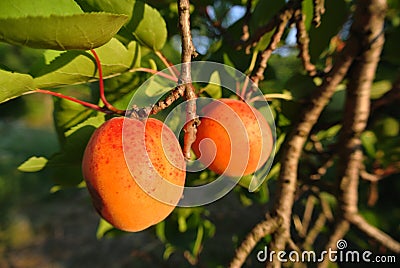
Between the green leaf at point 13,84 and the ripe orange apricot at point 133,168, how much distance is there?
94mm

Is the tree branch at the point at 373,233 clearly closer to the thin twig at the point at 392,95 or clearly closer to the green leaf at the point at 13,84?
the thin twig at the point at 392,95

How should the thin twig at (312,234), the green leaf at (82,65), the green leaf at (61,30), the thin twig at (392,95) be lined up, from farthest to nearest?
the thin twig at (312,234) < the thin twig at (392,95) < the green leaf at (82,65) < the green leaf at (61,30)

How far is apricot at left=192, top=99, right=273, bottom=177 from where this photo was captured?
1.64 feet

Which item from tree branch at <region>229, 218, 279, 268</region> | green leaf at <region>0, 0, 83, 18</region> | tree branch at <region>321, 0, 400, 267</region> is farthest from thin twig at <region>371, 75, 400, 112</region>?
green leaf at <region>0, 0, 83, 18</region>

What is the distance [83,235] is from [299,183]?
2.80m

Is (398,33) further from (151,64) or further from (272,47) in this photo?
(151,64)

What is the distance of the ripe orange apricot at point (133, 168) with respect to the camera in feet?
1.42

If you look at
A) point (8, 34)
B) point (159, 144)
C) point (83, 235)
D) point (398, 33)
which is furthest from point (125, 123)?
point (83, 235)

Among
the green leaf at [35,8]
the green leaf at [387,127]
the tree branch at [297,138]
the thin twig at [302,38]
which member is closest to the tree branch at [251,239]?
the tree branch at [297,138]

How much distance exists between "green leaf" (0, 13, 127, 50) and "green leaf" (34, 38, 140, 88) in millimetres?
79

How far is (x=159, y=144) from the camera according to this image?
438mm

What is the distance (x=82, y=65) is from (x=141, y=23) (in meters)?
0.11

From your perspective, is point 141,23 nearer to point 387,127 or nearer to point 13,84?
point 13,84

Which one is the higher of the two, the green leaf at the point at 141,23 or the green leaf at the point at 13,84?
the green leaf at the point at 141,23
